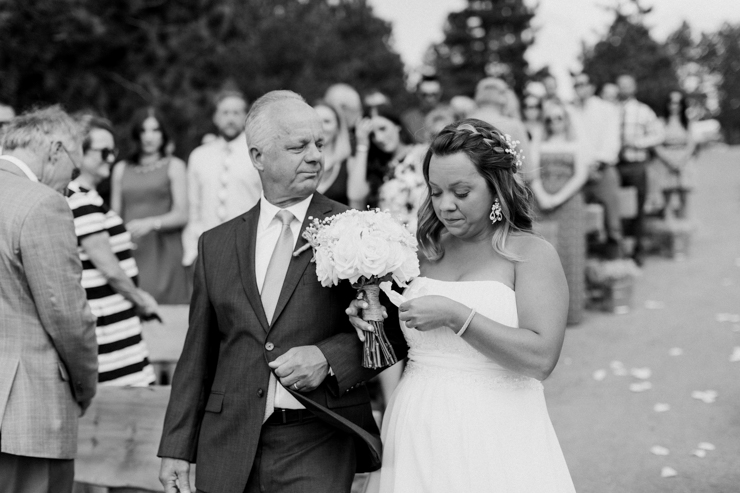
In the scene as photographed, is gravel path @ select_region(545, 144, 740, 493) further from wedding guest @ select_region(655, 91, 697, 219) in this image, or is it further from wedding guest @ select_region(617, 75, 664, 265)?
wedding guest @ select_region(655, 91, 697, 219)

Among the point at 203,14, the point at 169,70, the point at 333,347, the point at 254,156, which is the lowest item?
the point at 333,347

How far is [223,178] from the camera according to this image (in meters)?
6.21

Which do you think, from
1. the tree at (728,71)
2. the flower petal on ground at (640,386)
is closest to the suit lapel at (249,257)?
the flower petal on ground at (640,386)

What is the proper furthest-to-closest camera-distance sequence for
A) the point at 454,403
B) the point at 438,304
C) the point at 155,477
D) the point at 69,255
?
the point at 155,477 → the point at 69,255 → the point at 454,403 → the point at 438,304

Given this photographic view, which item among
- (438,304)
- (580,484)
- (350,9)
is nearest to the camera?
(438,304)

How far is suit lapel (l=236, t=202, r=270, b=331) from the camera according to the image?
2.88 meters

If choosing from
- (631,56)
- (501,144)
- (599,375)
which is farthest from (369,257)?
(631,56)

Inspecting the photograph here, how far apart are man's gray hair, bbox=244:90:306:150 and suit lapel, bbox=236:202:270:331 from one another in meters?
0.28

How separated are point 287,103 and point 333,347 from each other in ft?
3.04

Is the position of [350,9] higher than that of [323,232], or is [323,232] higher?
[350,9]

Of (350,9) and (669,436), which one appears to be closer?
(669,436)

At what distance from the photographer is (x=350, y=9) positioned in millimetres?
45531

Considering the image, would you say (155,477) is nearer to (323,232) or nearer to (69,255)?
(69,255)

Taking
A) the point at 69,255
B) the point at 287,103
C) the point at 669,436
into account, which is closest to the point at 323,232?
the point at 287,103
